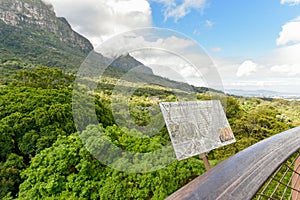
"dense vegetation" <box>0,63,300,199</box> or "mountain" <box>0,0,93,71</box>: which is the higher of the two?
"mountain" <box>0,0,93,71</box>

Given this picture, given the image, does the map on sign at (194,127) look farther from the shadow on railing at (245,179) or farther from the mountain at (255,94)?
the mountain at (255,94)

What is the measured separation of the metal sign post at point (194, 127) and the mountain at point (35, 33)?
27436 millimetres

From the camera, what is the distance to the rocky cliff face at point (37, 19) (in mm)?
47344

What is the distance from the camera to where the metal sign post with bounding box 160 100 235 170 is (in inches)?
55.8

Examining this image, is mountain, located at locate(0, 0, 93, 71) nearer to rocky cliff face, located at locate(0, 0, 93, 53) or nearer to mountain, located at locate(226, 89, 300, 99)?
rocky cliff face, located at locate(0, 0, 93, 53)

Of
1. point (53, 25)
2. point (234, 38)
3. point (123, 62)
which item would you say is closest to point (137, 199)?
point (123, 62)

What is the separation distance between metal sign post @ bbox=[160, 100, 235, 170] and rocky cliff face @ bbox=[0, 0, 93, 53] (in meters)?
47.3

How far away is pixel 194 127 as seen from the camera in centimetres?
152

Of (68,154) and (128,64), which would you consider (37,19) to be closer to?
(68,154)

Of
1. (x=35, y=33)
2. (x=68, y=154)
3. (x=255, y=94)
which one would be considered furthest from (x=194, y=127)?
(x=35, y=33)

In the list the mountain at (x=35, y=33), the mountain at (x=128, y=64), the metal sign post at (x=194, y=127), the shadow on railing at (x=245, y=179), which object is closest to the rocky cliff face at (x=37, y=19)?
the mountain at (x=35, y=33)

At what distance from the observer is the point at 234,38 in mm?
16141

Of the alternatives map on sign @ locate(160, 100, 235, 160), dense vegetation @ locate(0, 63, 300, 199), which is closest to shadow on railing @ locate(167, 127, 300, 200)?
map on sign @ locate(160, 100, 235, 160)

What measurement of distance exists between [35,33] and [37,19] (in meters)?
12.9
